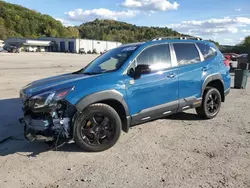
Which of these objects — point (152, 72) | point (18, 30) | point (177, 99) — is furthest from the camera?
point (18, 30)

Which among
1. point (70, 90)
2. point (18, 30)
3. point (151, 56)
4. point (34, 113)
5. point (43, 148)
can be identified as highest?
point (18, 30)

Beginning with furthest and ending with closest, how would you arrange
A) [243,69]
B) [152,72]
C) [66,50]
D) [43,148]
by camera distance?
[66,50]
[243,69]
[152,72]
[43,148]

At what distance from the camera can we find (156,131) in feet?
18.8

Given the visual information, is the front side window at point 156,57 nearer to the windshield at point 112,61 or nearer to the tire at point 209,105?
the windshield at point 112,61

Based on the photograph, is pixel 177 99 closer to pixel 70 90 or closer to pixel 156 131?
pixel 156 131

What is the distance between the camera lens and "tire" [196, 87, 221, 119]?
641cm

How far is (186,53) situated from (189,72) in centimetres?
45

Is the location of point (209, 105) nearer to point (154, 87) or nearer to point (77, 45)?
point (154, 87)

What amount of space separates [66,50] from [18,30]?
172 ft

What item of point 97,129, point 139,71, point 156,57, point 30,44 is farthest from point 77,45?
point 97,129

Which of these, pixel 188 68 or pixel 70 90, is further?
pixel 188 68

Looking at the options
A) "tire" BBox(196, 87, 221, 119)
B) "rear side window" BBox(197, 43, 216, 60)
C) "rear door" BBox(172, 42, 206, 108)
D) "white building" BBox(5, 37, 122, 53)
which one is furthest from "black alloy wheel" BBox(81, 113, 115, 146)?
"white building" BBox(5, 37, 122, 53)

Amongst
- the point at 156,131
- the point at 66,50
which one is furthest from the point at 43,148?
the point at 66,50

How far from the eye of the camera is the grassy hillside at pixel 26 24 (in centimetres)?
Result: 14488
